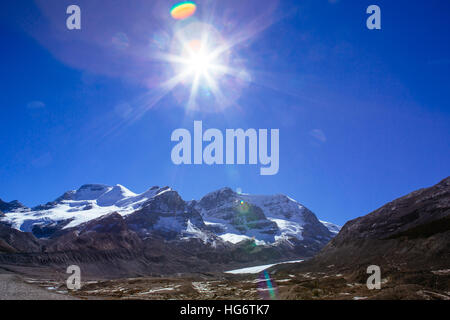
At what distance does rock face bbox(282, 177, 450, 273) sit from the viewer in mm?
73812

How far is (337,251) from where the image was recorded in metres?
124

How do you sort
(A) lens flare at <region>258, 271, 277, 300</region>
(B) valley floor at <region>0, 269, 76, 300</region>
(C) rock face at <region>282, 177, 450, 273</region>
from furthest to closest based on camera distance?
(C) rock face at <region>282, 177, 450, 273</region> < (A) lens flare at <region>258, 271, 277, 300</region> < (B) valley floor at <region>0, 269, 76, 300</region>

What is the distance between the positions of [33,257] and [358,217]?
164m

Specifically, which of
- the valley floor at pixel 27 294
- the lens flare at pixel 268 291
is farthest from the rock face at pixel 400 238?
the valley floor at pixel 27 294
